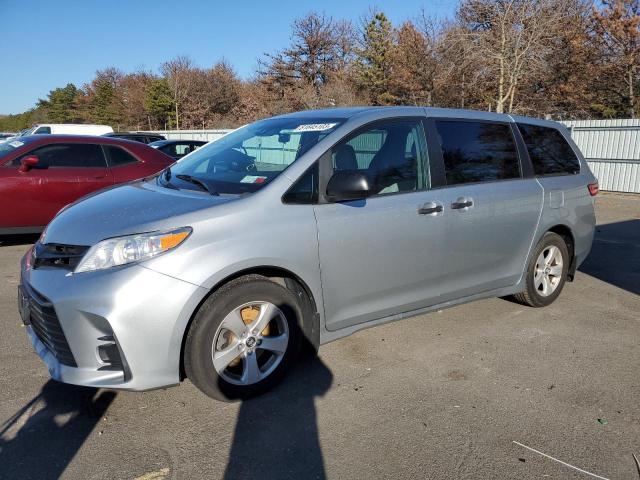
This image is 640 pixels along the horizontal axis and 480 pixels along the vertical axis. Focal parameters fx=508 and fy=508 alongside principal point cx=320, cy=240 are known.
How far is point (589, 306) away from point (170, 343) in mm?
4162

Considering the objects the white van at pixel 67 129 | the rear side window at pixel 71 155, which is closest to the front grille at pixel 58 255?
the rear side window at pixel 71 155

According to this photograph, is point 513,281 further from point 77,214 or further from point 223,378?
point 77,214

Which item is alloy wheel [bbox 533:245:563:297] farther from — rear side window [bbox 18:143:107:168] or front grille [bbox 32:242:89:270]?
rear side window [bbox 18:143:107:168]

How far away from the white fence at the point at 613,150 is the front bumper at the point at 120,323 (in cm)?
1106

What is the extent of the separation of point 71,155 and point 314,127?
5.06m

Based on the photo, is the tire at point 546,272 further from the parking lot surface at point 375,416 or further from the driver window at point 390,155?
the driver window at point 390,155

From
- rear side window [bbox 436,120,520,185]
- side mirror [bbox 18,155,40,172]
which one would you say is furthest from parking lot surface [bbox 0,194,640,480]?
side mirror [bbox 18,155,40,172]

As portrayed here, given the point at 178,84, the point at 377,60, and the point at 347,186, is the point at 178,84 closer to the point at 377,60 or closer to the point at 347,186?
the point at 377,60

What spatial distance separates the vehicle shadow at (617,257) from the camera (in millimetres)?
6023

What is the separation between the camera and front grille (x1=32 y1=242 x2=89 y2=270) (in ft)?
9.20

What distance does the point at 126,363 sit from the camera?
2662 millimetres

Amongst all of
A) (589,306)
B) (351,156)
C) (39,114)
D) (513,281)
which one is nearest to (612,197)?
(589,306)

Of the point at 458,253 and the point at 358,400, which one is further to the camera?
the point at 458,253

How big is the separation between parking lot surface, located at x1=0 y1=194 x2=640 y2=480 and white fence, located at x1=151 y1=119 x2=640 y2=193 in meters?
10.6
